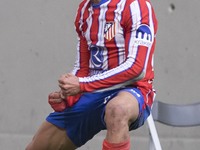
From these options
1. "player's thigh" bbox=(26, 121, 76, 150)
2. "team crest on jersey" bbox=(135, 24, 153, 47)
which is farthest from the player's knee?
"player's thigh" bbox=(26, 121, 76, 150)

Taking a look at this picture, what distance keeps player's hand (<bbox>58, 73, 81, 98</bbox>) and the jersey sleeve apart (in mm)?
30

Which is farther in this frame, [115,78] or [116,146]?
[115,78]

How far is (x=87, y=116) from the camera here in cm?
460

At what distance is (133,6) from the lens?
438cm

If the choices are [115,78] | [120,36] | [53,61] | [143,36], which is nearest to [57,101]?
[115,78]

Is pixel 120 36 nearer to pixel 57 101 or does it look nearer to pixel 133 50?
pixel 133 50

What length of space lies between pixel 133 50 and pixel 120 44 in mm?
148

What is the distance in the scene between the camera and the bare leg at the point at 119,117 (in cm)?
411

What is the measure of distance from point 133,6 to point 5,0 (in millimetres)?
Result: 2048

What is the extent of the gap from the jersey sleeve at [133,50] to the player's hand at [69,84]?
0.03m

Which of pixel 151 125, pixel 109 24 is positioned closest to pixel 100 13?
pixel 109 24

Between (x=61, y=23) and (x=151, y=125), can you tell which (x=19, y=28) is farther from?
(x=151, y=125)

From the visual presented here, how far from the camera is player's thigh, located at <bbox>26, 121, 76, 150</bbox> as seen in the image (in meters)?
4.74

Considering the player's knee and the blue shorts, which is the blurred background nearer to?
the blue shorts
